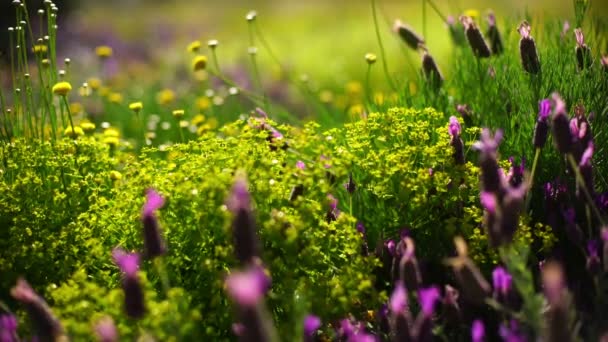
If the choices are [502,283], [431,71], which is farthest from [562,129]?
[431,71]

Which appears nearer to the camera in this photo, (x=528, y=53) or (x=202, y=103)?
(x=528, y=53)

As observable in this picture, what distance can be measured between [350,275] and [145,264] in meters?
0.68

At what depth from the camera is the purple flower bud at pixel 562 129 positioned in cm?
210

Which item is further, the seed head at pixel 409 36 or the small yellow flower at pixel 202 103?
the small yellow flower at pixel 202 103

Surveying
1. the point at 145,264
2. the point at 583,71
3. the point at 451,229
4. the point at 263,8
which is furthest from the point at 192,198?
the point at 263,8

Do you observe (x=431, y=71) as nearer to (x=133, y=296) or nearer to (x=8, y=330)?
(x=133, y=296)

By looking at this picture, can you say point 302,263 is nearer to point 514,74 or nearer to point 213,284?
point 213,284

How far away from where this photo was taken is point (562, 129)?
Answer: 213 centimetres

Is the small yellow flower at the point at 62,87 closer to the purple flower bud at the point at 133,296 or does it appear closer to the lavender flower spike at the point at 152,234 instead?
the lavender flower spike at the point at 152,234

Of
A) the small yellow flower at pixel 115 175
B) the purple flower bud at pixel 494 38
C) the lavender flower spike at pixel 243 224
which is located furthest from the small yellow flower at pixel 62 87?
the purple flower bud at pixel 494 38

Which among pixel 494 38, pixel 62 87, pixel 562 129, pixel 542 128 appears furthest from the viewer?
pixel 494 38

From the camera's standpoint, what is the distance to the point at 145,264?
2377mm

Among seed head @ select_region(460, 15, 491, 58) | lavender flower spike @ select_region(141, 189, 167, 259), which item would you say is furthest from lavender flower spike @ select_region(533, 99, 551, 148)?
lavender flower spike @ select_region(141, 189, 167, 259)

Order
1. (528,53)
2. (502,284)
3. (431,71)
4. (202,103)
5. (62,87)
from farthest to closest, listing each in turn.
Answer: (202,103), (431,71), (62,87), (528,53), (502,284)
